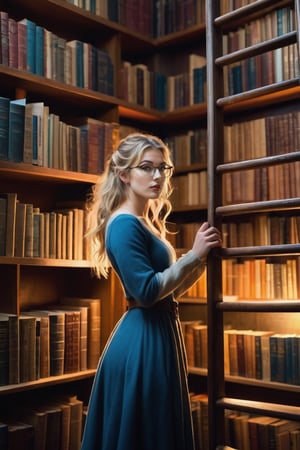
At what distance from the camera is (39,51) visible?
231cm

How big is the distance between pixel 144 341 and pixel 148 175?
506 mm

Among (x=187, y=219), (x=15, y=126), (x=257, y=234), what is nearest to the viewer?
(x=15, y=126)

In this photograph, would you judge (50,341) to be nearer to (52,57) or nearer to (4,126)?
(4,126)

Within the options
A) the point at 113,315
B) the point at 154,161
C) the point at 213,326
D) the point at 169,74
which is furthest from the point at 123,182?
the point at 169,74

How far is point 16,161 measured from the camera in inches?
83.4

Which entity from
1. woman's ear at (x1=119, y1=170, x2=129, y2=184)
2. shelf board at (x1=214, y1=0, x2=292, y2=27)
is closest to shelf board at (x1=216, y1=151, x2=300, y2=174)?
woman's ear at (x1=119, y1=170, x2=129, y2=184)

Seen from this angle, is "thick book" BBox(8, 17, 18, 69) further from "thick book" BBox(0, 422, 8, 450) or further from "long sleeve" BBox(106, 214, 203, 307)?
"thick book" BBox(0, 422, 8, 450)

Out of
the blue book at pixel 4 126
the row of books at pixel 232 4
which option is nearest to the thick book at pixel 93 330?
the blue book at pixel 4 126

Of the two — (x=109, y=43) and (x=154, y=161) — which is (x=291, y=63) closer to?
(x=109, y=43)

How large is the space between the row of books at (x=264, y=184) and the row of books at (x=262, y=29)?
2.00 feet

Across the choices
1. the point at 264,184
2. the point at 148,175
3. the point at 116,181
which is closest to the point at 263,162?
the point at 148,175

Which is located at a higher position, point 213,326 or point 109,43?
point 109,43

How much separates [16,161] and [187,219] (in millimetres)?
1144

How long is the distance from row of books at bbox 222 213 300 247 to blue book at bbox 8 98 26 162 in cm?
105
